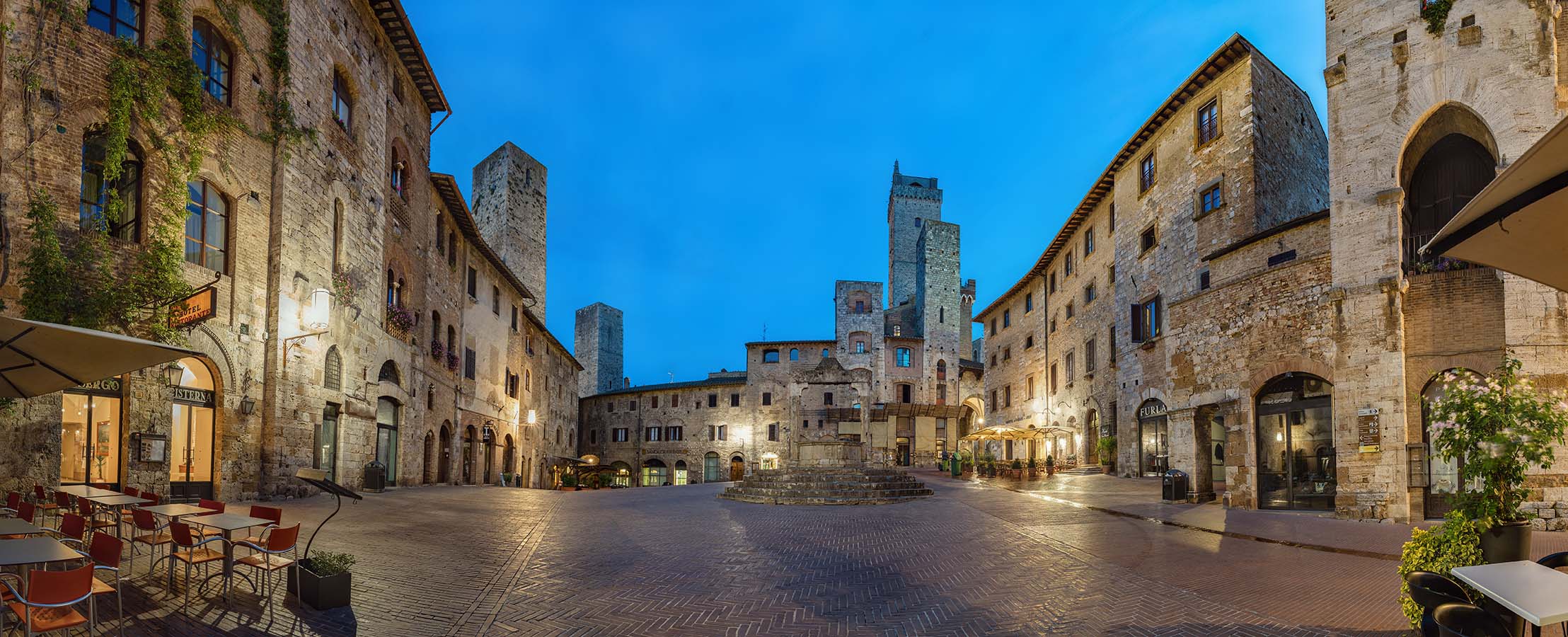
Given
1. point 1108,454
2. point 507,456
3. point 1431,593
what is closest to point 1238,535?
point 1431,593

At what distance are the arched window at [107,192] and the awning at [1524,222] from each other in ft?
51.5

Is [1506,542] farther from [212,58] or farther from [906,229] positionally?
[906,229]

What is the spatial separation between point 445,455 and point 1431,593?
25875 millimetres

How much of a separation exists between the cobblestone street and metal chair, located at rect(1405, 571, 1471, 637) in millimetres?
1322

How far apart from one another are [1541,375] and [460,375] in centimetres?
2712

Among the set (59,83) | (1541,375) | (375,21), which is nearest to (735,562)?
(59,83)

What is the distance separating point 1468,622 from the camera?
4629 millimetres

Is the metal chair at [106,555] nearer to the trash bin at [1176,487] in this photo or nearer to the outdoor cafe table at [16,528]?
the outdoor cafe table at [16,528]

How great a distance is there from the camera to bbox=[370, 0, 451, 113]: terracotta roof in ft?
64.6

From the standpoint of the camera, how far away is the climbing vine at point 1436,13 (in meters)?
14.3

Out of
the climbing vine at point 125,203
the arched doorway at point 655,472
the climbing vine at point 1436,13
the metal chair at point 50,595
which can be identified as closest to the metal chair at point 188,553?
the metal chair at point 50,595

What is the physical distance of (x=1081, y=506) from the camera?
1733cm

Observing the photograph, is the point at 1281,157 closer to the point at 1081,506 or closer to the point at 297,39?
the point at 1081,506

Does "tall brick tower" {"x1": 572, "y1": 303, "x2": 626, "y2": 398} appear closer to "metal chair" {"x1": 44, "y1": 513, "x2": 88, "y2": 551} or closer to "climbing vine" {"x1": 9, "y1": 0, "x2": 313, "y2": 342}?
"climbing vine" {"x1": 9, "y1": 0, "x2": 313, "y2": 342}
